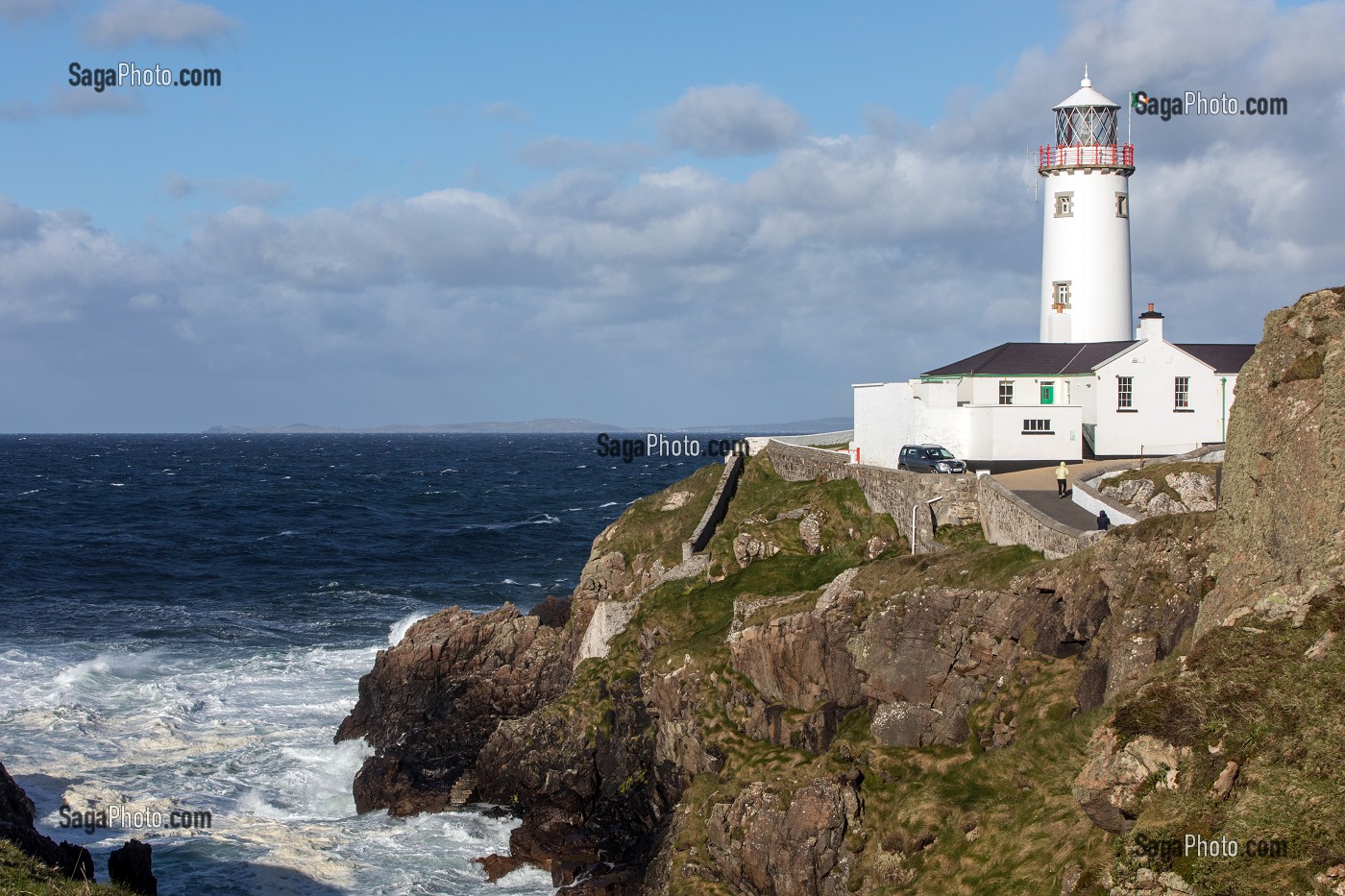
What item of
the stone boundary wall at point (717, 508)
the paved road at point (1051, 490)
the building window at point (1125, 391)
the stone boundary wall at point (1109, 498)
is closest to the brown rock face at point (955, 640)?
the stone boundary wall at point (1109, 498)

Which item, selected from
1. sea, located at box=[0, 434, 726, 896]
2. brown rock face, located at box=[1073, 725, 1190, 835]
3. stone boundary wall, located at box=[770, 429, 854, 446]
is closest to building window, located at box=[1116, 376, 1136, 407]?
stone boundary wall, located at box=[770, 429, 854, 446]

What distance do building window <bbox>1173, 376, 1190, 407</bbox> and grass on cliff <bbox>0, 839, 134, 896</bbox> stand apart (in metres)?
36.3

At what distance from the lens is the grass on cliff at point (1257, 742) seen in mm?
14195

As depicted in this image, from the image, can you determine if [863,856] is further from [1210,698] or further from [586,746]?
[586,746]

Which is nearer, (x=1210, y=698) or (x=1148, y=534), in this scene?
(x=1210, y=698)

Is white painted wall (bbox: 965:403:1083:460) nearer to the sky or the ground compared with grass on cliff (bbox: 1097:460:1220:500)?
nearer to the sky

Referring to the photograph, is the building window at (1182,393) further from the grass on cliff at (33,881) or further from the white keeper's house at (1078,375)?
the grass on cliff at (33,881)

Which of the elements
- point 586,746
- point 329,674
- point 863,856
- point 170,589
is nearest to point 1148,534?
point 863,856

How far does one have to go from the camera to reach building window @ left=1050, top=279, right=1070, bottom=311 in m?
47.1

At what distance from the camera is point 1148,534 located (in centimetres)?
2302

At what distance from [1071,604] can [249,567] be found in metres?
57.2

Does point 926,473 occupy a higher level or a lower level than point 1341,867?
higher

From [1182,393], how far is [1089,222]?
8.41 meters

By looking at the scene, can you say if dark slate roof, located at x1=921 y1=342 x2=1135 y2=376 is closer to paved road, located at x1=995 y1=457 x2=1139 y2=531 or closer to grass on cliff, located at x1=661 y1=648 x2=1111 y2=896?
paved road, located at x1=995 y1=457 x2=1139 y2=531
